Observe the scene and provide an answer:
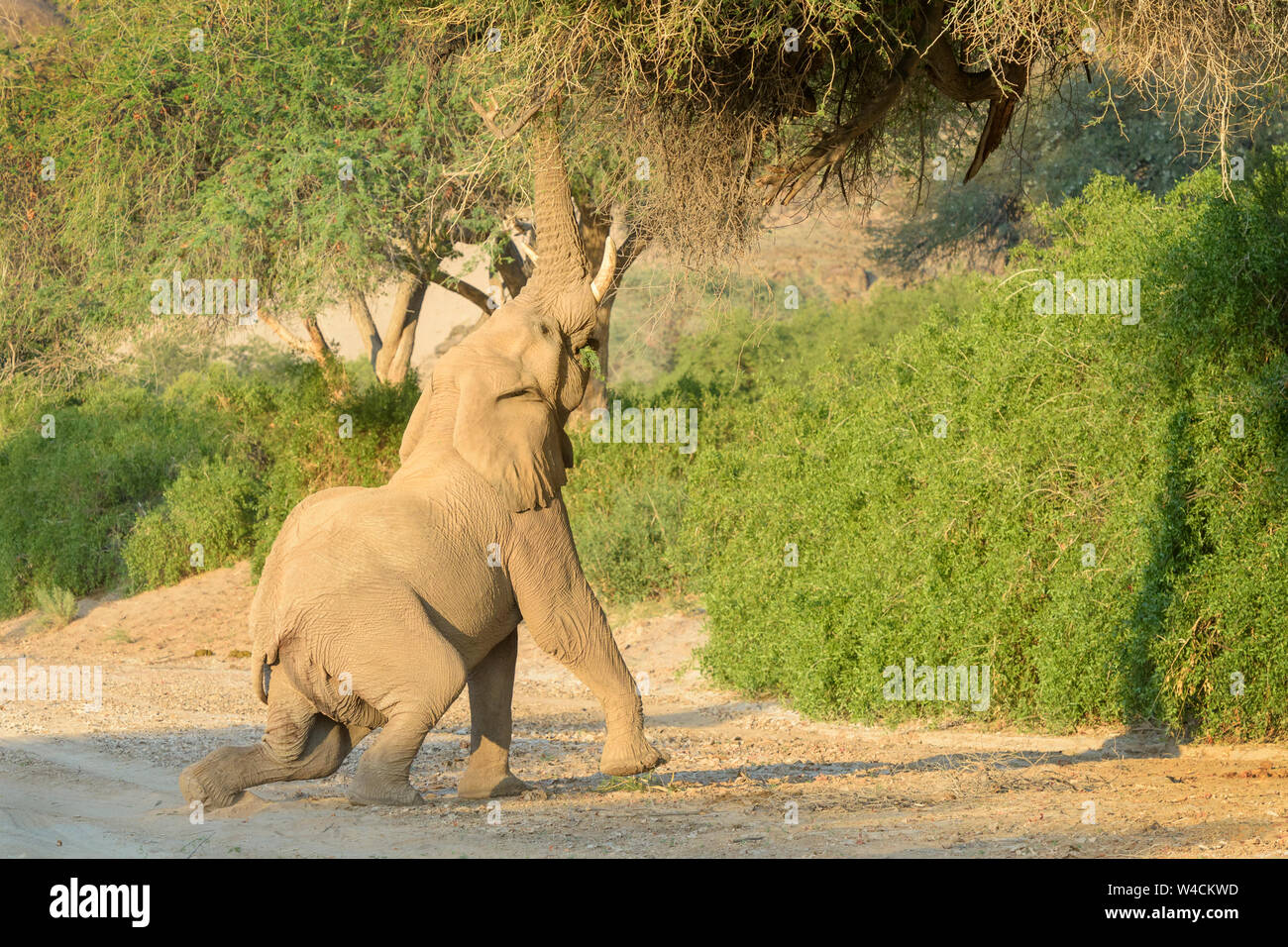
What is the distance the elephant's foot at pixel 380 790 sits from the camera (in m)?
6.86

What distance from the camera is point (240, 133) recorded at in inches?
788

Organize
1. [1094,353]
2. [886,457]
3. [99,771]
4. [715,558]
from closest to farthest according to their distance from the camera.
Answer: [99,771]
[1094,353]
[886,457]
[715,558]

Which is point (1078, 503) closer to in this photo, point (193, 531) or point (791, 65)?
point (791, 65)

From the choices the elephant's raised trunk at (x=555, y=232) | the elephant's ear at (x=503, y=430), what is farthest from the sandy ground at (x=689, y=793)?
the elephant's raised trunk at (x=555, y=232)

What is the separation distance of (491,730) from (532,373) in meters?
1.99

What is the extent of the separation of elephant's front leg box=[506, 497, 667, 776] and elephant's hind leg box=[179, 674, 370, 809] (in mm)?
1118

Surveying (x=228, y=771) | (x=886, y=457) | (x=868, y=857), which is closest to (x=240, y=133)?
(x=886, y=457)

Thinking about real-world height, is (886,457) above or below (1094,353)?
below

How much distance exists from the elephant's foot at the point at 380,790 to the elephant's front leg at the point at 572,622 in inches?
42.5

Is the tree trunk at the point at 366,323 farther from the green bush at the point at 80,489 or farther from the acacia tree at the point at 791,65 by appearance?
the acacia tree at the point at 791,65

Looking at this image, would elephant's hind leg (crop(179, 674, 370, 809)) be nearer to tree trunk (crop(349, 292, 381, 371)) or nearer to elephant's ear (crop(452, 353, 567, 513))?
elephant's ear (crop(452, 353, 567, 513))

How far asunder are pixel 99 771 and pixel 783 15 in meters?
5.90

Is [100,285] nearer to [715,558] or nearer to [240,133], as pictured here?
[240,133]

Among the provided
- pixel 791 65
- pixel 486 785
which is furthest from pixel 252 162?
pixel 486 785
